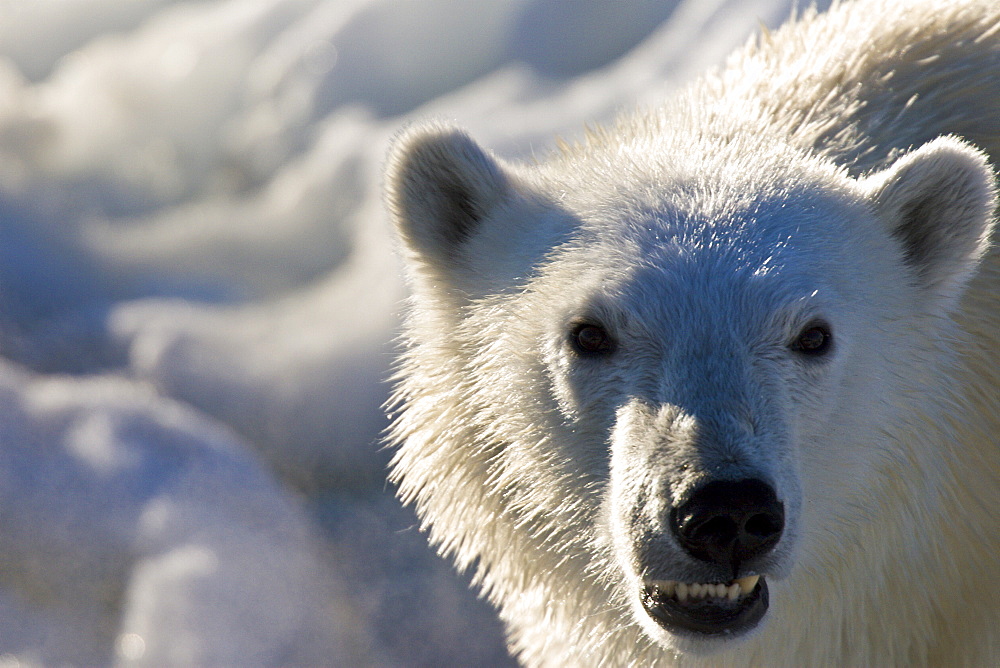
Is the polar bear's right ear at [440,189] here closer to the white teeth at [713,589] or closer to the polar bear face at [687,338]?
the polar bear face at [687,338]

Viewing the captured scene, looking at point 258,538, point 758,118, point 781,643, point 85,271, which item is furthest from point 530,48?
point 781,643

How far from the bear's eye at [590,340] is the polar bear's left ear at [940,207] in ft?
2.35

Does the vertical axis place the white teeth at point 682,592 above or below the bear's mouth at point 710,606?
above

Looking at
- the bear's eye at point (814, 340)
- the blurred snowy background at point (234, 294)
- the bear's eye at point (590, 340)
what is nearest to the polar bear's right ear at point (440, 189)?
the blurred snowy background at point (234, 294)

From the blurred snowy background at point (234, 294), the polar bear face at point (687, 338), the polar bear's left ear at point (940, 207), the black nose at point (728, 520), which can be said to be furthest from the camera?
the blurred snowy background at point (234, 294)

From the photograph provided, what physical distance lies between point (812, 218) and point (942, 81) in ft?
2.45

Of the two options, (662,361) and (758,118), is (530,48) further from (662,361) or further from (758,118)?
(662,361)

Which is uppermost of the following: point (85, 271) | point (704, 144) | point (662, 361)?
point (85, 271)

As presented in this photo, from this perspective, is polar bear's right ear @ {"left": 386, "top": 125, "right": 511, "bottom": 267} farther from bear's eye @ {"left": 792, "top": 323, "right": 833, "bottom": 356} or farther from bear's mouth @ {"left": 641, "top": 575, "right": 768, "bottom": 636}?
bear's mouth @ {"left": 641, "top": 575, "right": 768, "bottom": 636}

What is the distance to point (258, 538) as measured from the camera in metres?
4.98

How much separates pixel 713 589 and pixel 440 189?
114cm

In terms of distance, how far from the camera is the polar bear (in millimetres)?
1985

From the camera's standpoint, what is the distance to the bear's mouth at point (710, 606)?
2006mm

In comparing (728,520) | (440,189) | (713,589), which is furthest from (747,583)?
(440,189)
